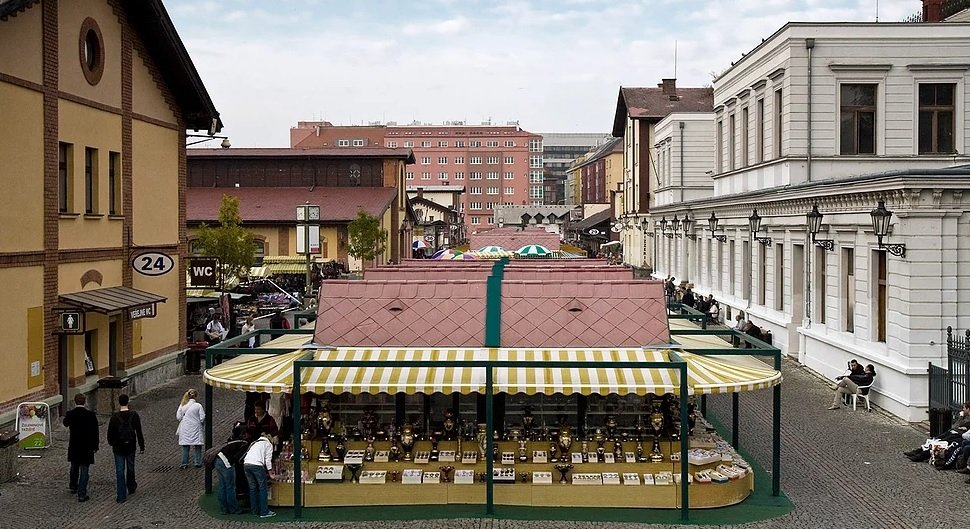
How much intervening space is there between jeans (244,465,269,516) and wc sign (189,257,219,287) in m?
14.5

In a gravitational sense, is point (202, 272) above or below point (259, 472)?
above

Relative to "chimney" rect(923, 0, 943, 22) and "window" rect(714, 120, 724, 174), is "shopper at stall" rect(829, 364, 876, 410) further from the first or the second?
"chimney" rect(923, 0, 943, 22)

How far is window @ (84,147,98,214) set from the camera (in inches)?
856

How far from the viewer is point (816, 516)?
42.6ft

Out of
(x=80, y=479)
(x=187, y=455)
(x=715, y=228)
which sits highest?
(x=715, y=228)

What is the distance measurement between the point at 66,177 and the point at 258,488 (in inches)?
418

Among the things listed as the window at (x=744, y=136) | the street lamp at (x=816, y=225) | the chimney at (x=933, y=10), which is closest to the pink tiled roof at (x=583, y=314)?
the street lamp at (x=816, y=225)

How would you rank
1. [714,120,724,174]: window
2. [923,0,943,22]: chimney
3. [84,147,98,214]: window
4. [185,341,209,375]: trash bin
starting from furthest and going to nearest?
[714,120,724,174]: window → [923,0,943,22]: chimney → [185,341,209,375]: trash bin → [84,147,98,214]: window

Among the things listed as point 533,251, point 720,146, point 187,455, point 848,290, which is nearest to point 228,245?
point 533,251

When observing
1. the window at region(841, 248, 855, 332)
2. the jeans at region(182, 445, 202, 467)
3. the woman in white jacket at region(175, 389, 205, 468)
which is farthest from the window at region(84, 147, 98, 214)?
the window at region(841, 248, 855, 332)

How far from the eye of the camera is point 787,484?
575 inches

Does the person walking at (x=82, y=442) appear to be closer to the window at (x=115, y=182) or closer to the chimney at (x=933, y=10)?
the window at (x=115, y=182)

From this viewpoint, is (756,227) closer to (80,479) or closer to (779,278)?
(779,278)

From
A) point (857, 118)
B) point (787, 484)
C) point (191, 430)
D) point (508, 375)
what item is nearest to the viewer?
point (508, 375)
